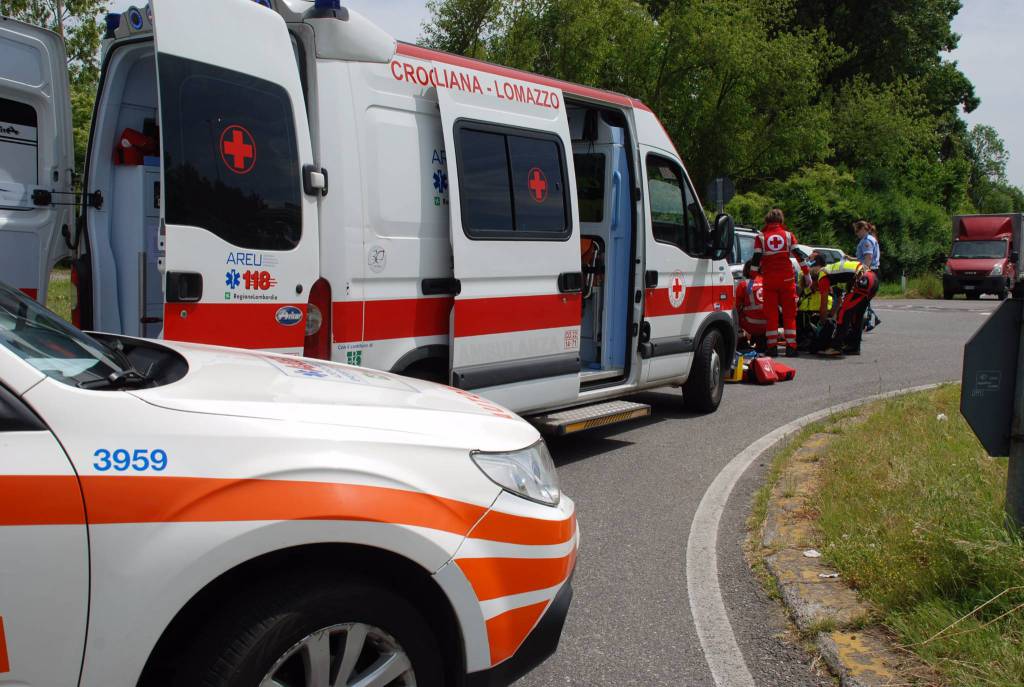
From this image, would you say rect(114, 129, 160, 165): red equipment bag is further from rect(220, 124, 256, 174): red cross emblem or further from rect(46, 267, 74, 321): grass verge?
rect(46, 267, 74, 321): grass verge

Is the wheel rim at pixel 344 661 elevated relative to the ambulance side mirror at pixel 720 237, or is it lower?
lower

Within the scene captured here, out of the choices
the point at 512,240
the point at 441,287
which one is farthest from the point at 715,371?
the point at 441,287

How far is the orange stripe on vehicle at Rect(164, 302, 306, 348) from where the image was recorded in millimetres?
4094

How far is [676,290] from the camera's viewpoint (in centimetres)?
795

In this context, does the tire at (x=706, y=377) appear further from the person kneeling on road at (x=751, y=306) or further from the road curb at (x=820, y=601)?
the person kneeling on road at (x=751, y=306)

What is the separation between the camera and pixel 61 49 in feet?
17.5

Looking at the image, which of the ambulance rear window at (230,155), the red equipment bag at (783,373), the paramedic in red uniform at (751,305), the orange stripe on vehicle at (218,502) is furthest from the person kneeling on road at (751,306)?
the orange stripe on vehicle at (218,502)

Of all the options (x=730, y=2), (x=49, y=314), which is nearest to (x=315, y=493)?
(x=49, y=314)

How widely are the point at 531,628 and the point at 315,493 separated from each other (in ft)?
2.70

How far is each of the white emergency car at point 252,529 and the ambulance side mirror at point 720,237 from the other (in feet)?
19.7

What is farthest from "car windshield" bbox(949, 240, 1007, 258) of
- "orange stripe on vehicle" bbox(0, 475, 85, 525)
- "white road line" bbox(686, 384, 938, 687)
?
"orange stripe on vehicle" bbox(0, 475, 85, 525)

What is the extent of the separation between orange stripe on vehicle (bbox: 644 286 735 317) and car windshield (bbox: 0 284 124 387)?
538 centimetres

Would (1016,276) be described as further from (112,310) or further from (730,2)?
(730,2)

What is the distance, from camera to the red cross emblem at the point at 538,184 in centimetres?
615
